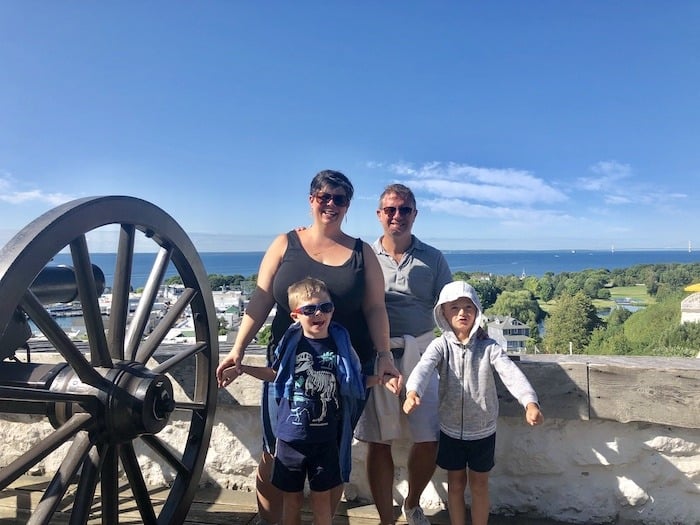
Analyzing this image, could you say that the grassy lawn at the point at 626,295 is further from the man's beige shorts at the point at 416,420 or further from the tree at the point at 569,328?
the man's beige shorts at the point at 416,420

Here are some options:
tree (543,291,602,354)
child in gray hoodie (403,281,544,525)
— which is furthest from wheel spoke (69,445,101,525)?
tree (543,291,602,354)

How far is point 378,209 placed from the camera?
8.38 ft

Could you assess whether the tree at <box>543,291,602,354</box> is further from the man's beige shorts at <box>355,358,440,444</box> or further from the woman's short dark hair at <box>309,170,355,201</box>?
the woman's short dark hair at <box>309,170,355,201</box>

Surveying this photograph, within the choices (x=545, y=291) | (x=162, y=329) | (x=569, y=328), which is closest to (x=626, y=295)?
(x=545, y=291)

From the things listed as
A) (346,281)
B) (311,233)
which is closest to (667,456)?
(346,281)

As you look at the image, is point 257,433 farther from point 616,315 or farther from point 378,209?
point 616,315

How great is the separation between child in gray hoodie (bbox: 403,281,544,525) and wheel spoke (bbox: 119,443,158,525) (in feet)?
3.51

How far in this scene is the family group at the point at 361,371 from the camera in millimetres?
2004

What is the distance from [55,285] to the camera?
2035 millimetres

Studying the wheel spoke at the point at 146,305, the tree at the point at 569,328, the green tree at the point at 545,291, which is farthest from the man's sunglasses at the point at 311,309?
the green tree at the point at 545,291

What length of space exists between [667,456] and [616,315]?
36273 millimetres

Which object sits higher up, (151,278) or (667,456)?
(151,278)

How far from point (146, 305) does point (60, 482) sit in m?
0.75

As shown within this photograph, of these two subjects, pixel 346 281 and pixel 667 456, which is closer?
pixel 346 281
